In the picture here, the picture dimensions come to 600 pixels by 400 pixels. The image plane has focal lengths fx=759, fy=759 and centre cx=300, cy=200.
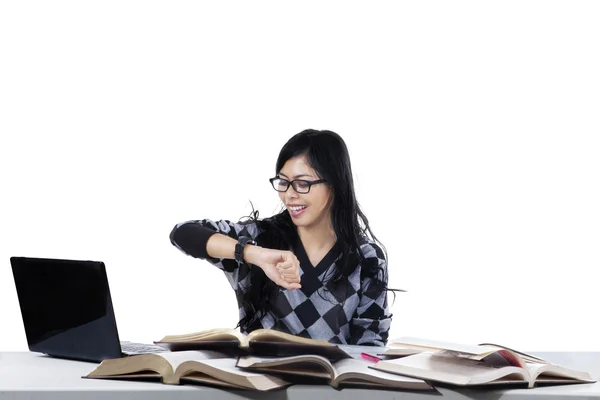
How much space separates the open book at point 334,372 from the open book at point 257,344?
6 cm

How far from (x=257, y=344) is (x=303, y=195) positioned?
845mm

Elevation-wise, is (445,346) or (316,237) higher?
(316,237)

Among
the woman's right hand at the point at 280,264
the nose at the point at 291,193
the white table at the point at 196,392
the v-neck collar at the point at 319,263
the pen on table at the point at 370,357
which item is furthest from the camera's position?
the v-neck collar at the point at 319,263

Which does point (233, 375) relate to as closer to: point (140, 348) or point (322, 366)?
point (322, 366)

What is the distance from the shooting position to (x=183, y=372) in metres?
1.23

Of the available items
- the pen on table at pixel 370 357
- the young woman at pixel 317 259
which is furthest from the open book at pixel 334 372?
the young woman at pixel 317 259

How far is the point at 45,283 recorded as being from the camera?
5.03ft

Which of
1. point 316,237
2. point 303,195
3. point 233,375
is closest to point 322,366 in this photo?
point 233,375

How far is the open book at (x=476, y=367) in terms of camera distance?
1.24 metres

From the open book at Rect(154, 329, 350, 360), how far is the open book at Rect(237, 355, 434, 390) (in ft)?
0.19

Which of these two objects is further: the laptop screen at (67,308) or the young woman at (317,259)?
the young woman at (317,259)

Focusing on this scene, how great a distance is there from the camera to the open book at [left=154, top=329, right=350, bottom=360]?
1369 millimetres

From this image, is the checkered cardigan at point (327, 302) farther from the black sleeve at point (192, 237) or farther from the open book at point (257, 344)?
the open book at point (257, 344)

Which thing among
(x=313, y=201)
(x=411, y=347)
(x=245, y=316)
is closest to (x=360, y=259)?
(x=313, y=201)
